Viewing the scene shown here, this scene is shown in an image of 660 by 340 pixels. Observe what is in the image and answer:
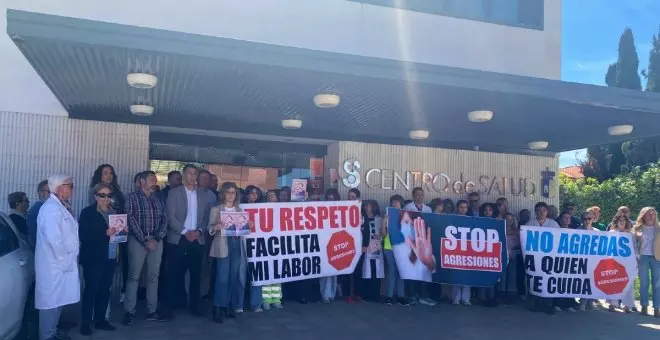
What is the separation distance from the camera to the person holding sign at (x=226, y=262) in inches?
293

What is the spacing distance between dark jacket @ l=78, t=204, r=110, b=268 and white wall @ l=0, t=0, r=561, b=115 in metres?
3.80

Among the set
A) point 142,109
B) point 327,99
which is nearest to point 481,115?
point 327,99

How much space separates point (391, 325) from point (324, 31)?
5.87 metres

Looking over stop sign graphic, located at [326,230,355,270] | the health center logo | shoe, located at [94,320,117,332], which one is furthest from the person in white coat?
the health center logo

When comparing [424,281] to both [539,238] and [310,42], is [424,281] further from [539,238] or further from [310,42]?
[310,42]

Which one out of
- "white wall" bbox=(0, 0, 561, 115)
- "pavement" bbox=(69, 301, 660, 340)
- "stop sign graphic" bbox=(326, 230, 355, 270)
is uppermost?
"white wall" bbox=(0, 0, 561, 115)

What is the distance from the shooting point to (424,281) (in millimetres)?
9125

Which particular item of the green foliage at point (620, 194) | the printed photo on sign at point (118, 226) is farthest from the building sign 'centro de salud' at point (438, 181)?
the green foliage at point (620, 194)

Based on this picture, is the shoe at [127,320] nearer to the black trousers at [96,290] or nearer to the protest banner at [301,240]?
the black trousers at [96,290]

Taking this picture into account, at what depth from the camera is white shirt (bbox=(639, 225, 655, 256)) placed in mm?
9531

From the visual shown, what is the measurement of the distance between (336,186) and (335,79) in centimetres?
436

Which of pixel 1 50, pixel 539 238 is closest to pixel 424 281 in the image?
pixel 539 238

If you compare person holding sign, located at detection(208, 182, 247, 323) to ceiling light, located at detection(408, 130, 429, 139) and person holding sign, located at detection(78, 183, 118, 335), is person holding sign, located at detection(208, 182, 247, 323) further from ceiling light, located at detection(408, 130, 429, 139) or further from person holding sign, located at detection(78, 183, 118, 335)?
ceiling light, located at detection(408, 130, 429, 139)

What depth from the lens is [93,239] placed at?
6512mm
